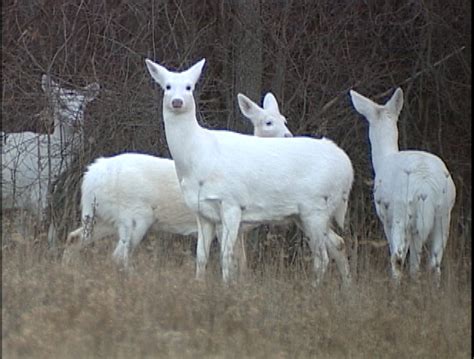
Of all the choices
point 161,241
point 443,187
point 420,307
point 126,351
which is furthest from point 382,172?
point 126,351

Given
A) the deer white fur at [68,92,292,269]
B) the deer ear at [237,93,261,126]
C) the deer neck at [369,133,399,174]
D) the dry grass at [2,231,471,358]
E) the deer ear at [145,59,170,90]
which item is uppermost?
the deer ear at [145,59,170,90]

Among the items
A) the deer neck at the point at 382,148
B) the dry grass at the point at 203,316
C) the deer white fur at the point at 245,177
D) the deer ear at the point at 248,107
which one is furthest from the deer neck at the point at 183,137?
the deer neck at the point at 382,148

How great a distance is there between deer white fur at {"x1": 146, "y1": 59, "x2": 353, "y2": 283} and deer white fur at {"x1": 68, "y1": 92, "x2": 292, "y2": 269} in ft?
3.97

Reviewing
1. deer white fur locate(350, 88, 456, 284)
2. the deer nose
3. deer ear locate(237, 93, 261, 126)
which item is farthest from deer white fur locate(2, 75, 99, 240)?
deer white fur locate(350, 88, 456, 284)

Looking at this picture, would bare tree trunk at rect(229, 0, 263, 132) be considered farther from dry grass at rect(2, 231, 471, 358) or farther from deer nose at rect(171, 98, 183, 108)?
dry grass at rect(2, 231, 471, 358)

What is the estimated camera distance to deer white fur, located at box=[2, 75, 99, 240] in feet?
49.0

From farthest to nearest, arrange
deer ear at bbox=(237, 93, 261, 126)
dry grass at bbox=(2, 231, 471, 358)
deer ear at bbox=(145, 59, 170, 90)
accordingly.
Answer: deer ear at bbox=(237, 93, 261, 126)
deer ear at bbox=(145, 59, 170, 90)
dry grass at bbox=(2, 231, 471, 358)

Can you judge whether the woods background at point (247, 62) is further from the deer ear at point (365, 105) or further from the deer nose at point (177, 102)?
the deer nose at point (177, 102)

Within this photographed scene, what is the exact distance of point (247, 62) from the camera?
14.9 m

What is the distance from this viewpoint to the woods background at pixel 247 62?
15.1 meters

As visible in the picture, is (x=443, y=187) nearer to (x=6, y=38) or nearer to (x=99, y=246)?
(x=99, y=246)

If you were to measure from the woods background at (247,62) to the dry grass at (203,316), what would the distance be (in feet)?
15.8

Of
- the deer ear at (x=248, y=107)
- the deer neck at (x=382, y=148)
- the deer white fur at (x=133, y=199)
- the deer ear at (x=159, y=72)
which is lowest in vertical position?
the deer white fur at (x=133, y=199)

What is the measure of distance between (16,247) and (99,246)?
2.00 meters
